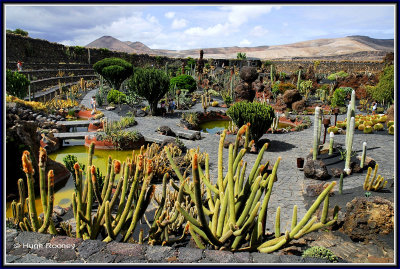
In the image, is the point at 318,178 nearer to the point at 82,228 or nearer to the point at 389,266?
the point at 389,266

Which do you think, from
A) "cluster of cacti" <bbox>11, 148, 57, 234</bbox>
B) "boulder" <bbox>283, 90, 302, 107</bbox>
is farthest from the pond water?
"cluster of cacti" <bbox>11, 148, 57, 234</bbox>

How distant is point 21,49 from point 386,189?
1038 inches

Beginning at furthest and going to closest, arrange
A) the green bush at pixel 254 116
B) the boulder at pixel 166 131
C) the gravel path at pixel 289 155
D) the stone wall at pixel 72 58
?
1. the stone wall at pixel 72 58
2. the boulder at pixel 166 131
3. the green bush at pixel 254 116
4. the gravel path at pixel 289 155

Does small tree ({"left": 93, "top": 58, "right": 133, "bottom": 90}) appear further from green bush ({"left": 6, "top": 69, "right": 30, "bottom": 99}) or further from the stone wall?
green bush ({"left": 6, "top": 69, "right": 30, "bottom": 99})

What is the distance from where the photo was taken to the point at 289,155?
1000cm

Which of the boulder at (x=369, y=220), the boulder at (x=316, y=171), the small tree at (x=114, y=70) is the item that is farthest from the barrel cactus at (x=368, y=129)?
the small tree at (x=114, y=70)

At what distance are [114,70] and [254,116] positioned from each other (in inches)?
577

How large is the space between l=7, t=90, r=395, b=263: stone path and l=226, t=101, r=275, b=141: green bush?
0.76 metres

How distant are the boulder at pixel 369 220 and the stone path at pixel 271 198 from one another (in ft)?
3.36

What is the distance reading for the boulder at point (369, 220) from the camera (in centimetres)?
484

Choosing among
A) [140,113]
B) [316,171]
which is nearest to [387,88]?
[316,171]

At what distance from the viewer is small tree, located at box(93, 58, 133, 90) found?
22.2 m

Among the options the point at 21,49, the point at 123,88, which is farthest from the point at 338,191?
the point at 21,49

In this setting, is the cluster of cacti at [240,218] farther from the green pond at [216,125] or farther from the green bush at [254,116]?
the green pond at [216,125]
